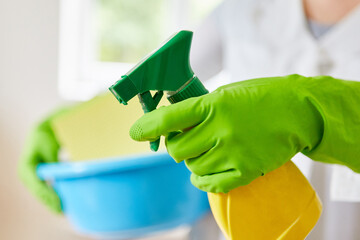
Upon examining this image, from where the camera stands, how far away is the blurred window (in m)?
1.61

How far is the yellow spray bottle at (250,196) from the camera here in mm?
346

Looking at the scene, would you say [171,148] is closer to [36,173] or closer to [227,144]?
[227,144]

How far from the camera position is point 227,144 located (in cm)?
34

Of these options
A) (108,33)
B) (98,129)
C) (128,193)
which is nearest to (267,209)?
(128,193)

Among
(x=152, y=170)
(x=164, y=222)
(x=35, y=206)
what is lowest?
(x=35, y=206)

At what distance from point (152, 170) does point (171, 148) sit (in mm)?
310

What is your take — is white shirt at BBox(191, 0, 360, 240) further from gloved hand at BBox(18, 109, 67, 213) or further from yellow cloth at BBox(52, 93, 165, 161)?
gloved hand at BBox(18, 109, 67, 213)

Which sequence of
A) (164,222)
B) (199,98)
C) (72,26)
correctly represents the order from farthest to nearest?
(72,26)
(164,222)
(199,98)

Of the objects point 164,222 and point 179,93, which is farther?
point 164,222

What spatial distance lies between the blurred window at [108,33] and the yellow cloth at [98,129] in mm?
725

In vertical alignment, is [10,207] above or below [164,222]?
below

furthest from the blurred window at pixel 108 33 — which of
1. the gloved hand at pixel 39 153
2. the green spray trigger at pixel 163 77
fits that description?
the green spray trigger at pixel 163 77

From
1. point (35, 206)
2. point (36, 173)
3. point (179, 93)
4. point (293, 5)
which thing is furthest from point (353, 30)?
point (35, 206)

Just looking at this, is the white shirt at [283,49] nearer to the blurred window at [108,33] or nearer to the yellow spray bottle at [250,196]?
the yellow spray bottle at [250,196]
